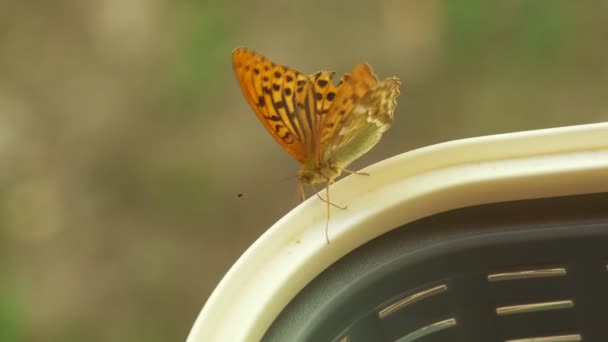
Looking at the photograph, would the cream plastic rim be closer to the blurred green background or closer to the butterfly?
the butterfly

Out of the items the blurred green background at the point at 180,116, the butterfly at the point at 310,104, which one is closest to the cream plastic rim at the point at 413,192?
the butterfly at the point at 310,104

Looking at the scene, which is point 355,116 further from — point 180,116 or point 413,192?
point 180,116

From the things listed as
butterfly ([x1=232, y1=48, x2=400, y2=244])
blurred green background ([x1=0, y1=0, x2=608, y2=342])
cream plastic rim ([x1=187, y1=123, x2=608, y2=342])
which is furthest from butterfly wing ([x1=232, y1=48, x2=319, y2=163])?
blurred green background ([x1=0, y1=0, x2=608, y2=342])

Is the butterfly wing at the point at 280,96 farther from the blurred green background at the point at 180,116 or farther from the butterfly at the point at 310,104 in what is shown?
the blurred green background at the point at 180,116

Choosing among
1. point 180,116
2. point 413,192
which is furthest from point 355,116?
point 180,116

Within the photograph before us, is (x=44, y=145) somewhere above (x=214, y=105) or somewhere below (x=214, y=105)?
below

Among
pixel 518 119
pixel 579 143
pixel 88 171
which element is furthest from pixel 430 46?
pixel 579 143

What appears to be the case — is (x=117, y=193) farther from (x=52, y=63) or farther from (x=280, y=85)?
(x=280, y=85)
